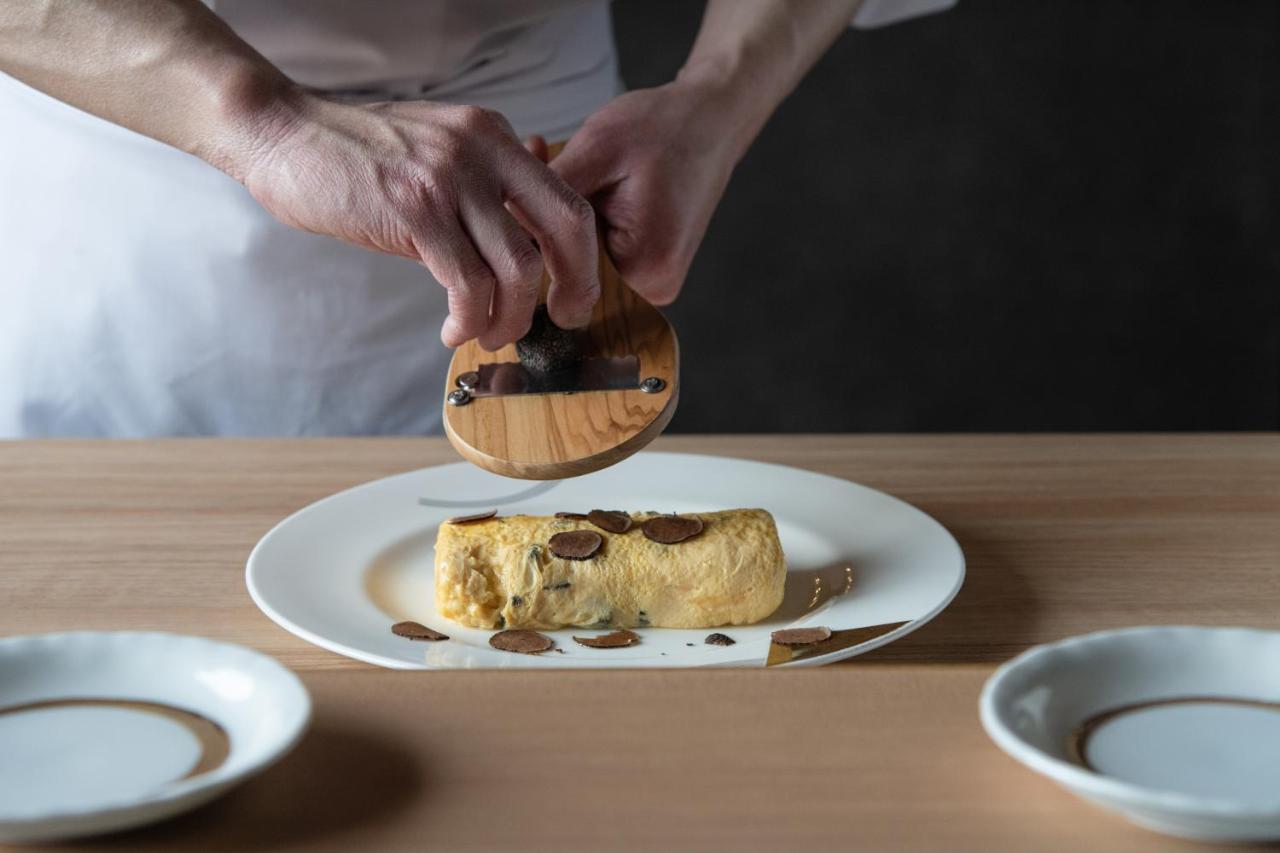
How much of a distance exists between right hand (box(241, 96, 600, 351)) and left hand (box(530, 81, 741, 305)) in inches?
6.6

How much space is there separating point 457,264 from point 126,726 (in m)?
0.48

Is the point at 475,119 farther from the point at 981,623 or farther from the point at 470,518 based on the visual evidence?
the point at 981,623

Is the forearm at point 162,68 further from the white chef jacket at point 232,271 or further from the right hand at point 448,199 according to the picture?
the white chef jacket at point 232,271

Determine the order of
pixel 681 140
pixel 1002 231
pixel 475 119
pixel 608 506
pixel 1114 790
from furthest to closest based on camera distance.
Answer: pixel 1002 231
pixel 681 140
pixel 608 506
pixel 475 119
pixel 1114 790

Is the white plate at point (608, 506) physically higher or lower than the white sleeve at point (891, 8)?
lower

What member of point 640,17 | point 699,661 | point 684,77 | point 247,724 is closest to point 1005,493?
point 699,661

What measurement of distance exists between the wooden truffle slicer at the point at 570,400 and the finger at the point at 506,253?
0.19 ft

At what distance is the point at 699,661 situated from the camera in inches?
30.5

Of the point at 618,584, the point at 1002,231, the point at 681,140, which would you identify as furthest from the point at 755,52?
the point at 1002,231

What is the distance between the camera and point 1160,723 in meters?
0.44

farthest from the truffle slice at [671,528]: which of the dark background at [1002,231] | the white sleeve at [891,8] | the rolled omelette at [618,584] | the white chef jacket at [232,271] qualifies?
the dark background at [1002,231]

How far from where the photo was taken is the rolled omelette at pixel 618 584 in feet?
2.80

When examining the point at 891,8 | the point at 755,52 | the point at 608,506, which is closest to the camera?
the point at 608,506

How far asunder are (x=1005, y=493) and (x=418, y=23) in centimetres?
73
